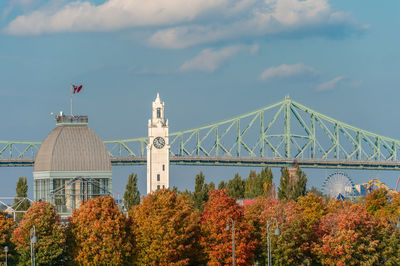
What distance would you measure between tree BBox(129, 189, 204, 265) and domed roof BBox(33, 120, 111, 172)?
28.4 meters

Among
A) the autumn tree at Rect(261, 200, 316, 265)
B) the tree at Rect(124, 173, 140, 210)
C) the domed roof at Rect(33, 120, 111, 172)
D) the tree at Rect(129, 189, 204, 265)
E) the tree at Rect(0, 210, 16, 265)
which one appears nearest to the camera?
the tree at Rect(0, 210, 16, 265)

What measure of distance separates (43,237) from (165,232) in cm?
1321

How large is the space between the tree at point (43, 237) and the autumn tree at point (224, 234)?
16.2 meters

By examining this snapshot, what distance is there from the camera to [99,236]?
11712 centimetres

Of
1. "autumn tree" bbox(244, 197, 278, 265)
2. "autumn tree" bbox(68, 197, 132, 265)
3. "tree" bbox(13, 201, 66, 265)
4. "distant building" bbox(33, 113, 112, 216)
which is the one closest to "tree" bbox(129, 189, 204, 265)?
"autumn tree" bbox(68, 197, 132, 265)

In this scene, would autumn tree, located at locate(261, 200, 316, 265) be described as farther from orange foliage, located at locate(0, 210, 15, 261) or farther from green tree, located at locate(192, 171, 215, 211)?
green tree, located at locate(192, 171, 215, 211)

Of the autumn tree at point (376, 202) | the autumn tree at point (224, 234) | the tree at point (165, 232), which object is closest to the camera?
the tree at point (165, 232)

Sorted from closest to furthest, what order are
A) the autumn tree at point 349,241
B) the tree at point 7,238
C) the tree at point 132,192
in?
1. the tree at point 7,238
2. the autumn tree at point 349,241
3. the tree at point 132,192

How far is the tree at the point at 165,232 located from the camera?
385ft

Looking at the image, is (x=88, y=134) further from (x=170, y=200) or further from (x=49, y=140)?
(x=170, y=200)

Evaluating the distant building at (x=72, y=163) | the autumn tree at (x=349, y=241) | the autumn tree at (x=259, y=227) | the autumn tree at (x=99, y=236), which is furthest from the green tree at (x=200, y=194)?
the autumn tree at (x=99, y=236)

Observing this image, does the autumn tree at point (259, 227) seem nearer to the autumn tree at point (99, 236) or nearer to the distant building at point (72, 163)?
the autumn tree at point (99, 236)

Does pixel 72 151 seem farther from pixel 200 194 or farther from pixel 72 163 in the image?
pixel 200 194

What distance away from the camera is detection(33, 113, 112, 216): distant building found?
150 meters
